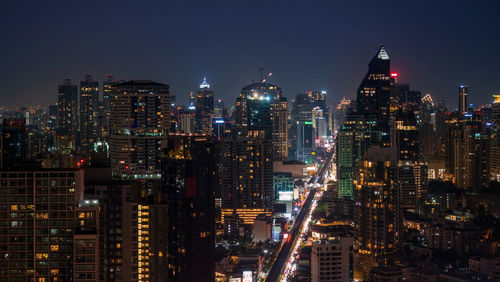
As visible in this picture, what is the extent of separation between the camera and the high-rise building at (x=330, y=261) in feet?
55.5

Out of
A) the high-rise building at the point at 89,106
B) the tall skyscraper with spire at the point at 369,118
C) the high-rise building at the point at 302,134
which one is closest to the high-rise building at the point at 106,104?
the high-rise building at the point at 89,106

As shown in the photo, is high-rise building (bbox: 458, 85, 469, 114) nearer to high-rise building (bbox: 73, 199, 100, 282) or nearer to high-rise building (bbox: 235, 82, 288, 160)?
high-rise building (bbox: 235, 82, 288, 160)

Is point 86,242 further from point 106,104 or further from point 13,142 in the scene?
point 106,104

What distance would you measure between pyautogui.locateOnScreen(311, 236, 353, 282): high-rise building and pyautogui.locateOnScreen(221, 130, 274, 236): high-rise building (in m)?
9.19

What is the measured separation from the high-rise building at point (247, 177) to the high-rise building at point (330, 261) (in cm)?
919


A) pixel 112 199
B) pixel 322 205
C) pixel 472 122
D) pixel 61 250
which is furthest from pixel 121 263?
pixel 472 122

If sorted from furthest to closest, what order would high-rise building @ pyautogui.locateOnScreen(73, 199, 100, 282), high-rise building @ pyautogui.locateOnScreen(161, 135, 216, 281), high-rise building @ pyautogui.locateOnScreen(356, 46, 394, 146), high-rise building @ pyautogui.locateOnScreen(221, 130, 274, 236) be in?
high-rise building @ pyautogui.locateOnScreen(356, 46, 394, 146) < high-rise building @ pyautogui.locateOnScreen(221, 130, 274, 236) < high-rise building @ pyautogui.locateOnScreen(161, 135, 216, 281) < high-rise building @ pyautogui.locateOnScreen(73, 199, 100, 282)

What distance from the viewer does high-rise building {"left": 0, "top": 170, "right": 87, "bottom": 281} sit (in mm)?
10547

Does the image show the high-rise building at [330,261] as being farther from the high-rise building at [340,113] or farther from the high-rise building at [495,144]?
the high-rise building at [340,113]

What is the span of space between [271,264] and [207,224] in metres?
6.68

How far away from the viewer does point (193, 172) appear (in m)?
14.0

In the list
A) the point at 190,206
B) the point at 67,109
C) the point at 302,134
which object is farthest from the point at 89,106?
the point at 190,206

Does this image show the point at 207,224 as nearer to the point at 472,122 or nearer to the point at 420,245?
the point at 420,245

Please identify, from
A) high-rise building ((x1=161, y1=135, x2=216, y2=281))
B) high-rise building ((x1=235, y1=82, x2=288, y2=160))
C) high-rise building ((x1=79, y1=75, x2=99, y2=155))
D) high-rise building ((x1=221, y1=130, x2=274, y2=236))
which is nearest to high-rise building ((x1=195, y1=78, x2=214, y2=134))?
high-rise building ((x1=235, y1=82, x2=288, y2=160))
